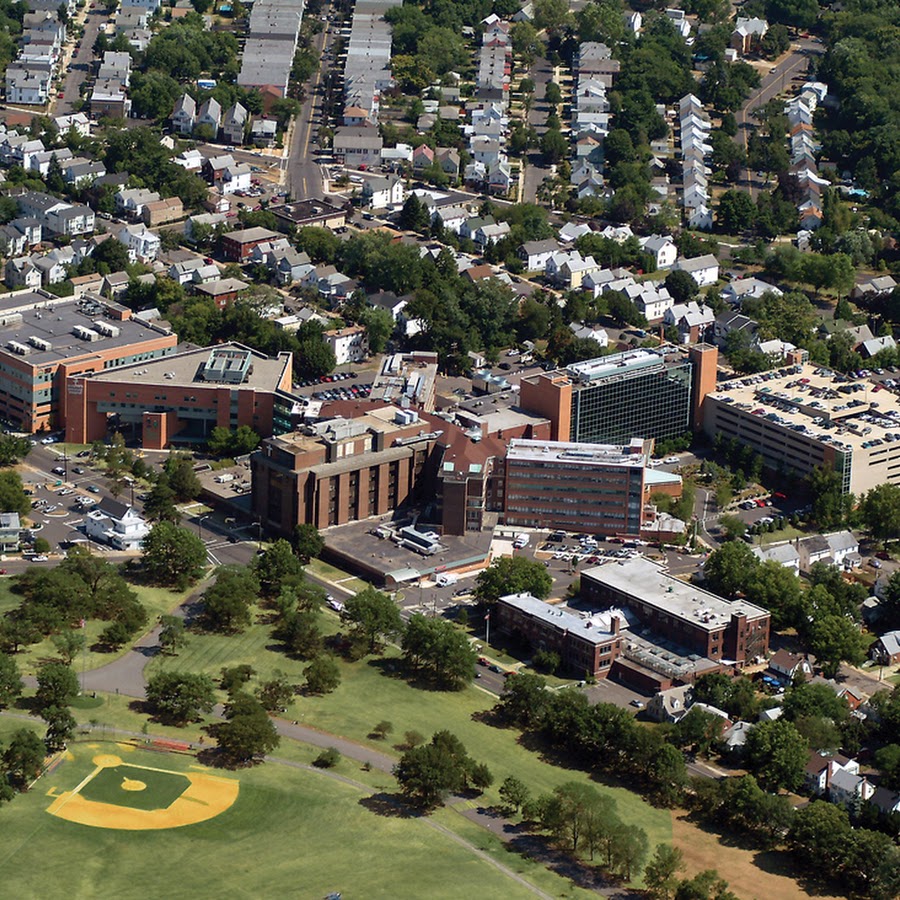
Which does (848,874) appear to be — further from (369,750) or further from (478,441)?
(478,441)

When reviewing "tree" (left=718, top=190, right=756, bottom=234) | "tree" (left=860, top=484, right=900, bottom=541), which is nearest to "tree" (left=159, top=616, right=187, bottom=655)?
"tree" (left=860, top=484, right=900, bottom=541)

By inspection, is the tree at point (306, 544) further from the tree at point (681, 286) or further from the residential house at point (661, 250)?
the residential house at point (661, 250)

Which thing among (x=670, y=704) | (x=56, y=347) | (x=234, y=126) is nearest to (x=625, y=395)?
(x=670, y=704)

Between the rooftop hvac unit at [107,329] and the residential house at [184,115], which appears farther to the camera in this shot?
the residential house at [184,115]

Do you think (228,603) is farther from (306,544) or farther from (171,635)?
(306,544)

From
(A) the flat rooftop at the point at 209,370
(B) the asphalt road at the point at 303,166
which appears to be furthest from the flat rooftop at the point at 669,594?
(B) the asphalt road at the point at 303,166
